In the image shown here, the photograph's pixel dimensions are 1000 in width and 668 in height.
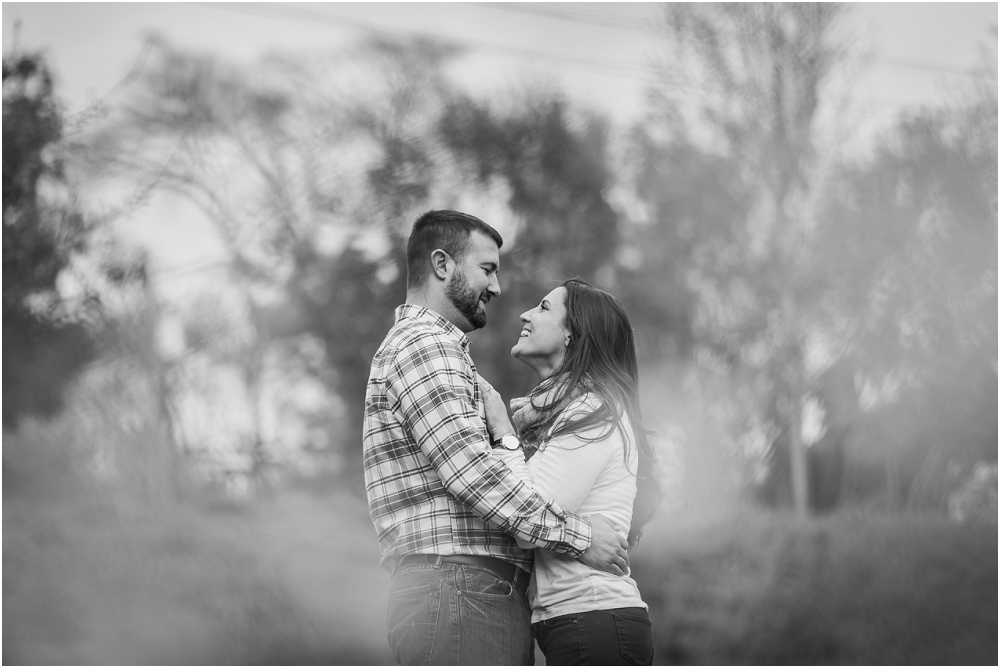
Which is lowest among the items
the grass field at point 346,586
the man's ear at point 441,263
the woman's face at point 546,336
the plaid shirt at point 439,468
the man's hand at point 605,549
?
the grass field at point 346,586

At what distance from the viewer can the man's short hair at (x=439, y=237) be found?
1851 mm

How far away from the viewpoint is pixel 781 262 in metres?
6.55

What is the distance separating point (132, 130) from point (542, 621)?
4.83 metres

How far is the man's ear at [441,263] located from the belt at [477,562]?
56cm

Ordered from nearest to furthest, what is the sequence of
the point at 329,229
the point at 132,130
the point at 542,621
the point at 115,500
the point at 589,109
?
the point at 542,621 < the point at 115,500 < the point at 132,130 < the point at 329,229 < the point at 589,109

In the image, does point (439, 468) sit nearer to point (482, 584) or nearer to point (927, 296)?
point (482, 584)

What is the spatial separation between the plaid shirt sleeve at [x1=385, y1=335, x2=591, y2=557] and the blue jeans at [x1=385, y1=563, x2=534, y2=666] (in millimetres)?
139

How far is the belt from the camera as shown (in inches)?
64.9

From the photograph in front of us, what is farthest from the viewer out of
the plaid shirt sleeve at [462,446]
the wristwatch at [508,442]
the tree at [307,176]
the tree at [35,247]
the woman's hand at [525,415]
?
the tree at [307,176]

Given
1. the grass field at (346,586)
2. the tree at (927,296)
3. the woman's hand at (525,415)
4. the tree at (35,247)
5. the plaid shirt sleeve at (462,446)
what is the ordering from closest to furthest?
the plaid shirt sleeve at (462,446)
the woman's hand at (525,415)
the grass field at (346,586)
the tree at (35,247)
the tree at (927,296)

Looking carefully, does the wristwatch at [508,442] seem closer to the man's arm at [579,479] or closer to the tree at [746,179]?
the man's arm at [579,479]

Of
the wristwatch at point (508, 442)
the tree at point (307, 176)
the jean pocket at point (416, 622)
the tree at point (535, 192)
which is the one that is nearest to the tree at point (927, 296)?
the tree at point (535, 192)

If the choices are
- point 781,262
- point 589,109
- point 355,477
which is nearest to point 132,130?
point 355,477

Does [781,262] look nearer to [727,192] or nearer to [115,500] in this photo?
[727,192]
